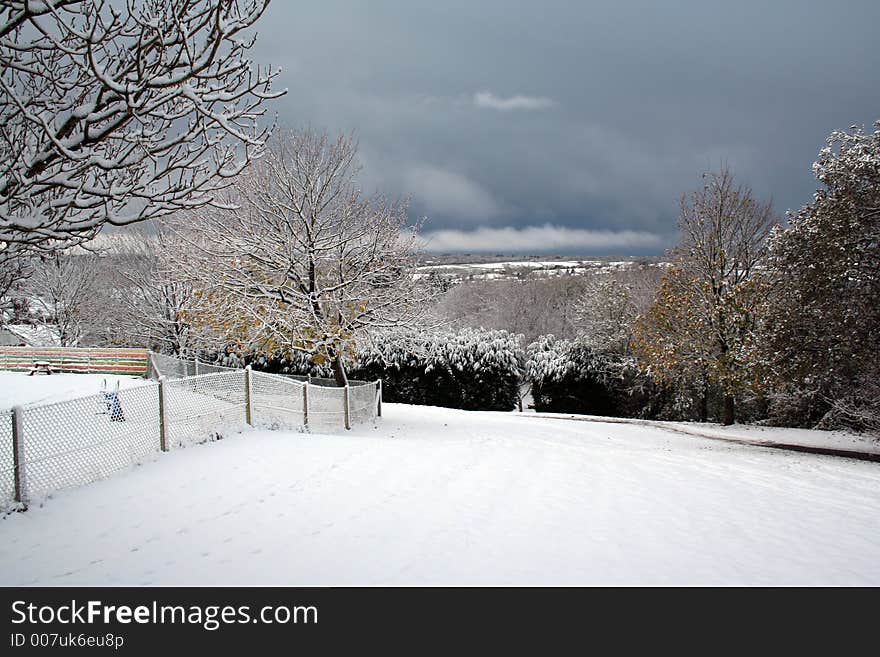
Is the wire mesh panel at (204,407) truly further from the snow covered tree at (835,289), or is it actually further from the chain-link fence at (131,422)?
the snow covered tree at (835,289)

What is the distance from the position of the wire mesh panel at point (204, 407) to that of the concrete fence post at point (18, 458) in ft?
8.40

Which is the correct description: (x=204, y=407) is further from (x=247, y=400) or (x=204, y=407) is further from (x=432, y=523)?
(x=432, y=523)

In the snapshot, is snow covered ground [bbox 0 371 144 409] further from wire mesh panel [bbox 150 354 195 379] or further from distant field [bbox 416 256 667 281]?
distant field [bbox 416 256 667 281]

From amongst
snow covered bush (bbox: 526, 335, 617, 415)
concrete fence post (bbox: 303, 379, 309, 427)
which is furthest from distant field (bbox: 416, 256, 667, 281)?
concrete fence post (bbox: 303, 379, 309, 427)

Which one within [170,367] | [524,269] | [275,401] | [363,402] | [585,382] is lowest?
[585,382]

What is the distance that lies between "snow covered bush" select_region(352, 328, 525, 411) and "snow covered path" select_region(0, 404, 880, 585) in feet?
47.2

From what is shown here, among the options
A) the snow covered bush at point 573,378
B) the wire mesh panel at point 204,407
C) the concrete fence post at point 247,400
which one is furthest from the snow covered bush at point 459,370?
the wire mesh panel at point 204,407

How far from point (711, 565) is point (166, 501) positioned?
594cm

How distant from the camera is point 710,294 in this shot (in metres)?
20.0

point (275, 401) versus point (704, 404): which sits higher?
point (275, 401)

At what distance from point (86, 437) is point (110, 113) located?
4554 mm

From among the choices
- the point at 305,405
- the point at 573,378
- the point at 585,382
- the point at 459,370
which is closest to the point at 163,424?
the point at 305,405

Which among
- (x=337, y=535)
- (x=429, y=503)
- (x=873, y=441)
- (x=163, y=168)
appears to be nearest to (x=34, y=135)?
(x=163, y=168)

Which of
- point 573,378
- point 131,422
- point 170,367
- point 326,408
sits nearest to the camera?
point 131,422
